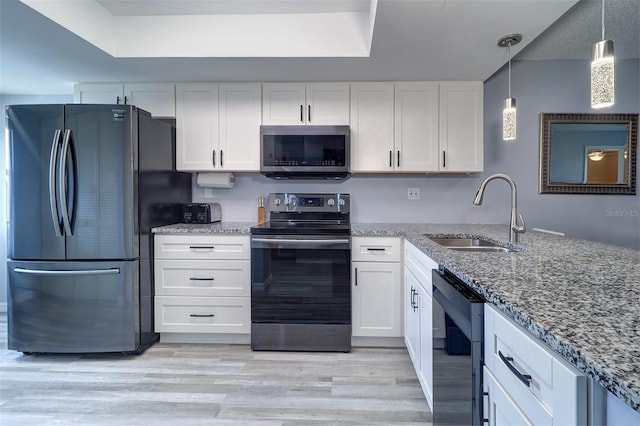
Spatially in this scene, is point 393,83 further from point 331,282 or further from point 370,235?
point 331,282

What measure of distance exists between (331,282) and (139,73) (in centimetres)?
219

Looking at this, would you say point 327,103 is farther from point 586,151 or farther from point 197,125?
point 586,151

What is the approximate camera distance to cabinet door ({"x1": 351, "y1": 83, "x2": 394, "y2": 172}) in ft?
8.82

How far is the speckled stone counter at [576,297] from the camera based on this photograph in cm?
53

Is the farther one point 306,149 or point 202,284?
point 306,149

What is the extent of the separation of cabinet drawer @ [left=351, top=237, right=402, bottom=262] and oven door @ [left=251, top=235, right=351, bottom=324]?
80 mm

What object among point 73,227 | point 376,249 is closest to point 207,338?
point 73,227

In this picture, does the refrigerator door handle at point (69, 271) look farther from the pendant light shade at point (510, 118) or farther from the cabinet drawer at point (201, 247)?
the pendant light shade at point (510, 118)

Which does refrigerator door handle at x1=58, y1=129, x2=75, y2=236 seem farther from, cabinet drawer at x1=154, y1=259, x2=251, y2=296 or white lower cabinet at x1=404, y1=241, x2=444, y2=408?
white lower cabinet at x1=404, y1=241, x2=444, y2=408

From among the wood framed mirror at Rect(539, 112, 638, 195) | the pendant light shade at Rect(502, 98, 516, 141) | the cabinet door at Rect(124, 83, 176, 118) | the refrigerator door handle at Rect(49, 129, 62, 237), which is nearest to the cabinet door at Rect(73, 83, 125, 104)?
the cabinet door at Rect(124, 83, 176, 118)

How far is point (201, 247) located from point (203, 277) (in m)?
0.23

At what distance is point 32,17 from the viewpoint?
1.81 meters

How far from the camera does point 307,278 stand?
2371 mm

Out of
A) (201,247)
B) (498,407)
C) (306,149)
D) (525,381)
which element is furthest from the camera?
(306,149)
